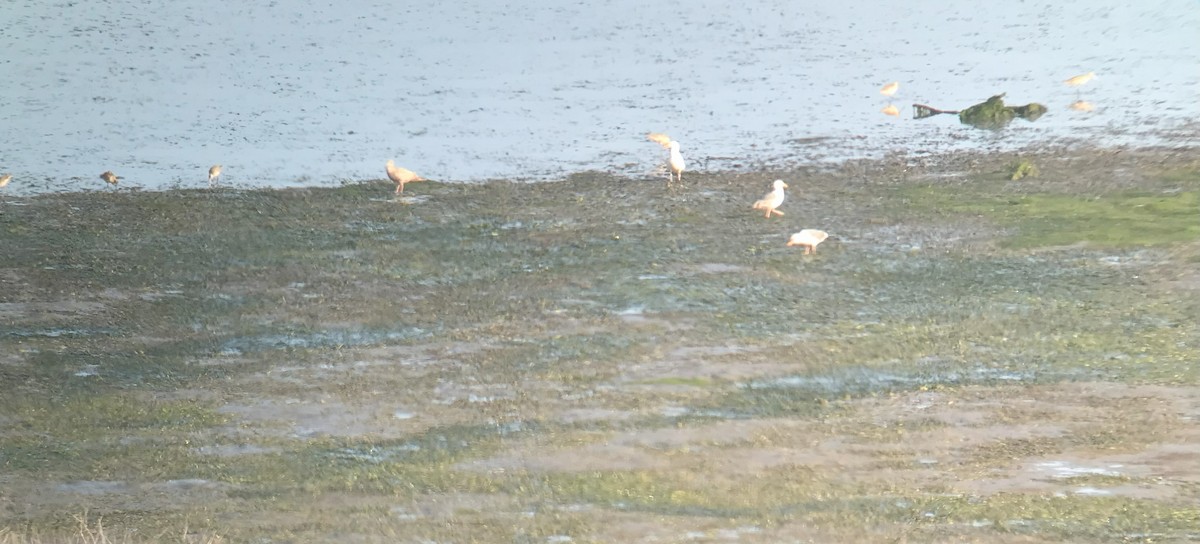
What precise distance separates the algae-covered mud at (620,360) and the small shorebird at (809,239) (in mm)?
79

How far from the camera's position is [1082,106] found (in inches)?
334

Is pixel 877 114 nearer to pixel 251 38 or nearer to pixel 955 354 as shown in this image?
pixel 955 354

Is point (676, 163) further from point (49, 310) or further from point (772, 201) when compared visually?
point (49, 310)

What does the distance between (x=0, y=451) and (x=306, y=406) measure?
992mm

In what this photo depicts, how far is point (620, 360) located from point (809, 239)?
56.1 inches

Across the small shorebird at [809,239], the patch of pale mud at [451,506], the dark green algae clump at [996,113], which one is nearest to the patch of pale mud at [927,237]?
the small shorebird at [809,239]

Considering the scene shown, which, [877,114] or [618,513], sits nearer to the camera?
[618,513]

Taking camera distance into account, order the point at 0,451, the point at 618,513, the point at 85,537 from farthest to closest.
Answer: the point at 0,451 → the point at 618,513 → the point at 85,537

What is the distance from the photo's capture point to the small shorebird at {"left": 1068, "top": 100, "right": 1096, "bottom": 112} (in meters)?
8.42

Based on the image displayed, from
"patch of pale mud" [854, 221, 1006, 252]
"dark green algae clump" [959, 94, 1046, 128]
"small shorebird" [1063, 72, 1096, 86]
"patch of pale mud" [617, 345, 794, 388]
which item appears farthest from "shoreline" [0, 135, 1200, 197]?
"patch of pale mud" [617, 345, 794, 388]

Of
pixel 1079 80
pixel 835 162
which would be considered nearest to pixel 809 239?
pixel 835 162

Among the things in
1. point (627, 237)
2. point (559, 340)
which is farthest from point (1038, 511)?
point (627, 237)

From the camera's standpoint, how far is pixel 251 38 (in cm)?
1149

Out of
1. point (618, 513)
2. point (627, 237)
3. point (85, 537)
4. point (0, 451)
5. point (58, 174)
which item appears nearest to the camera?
point (85, 537)
